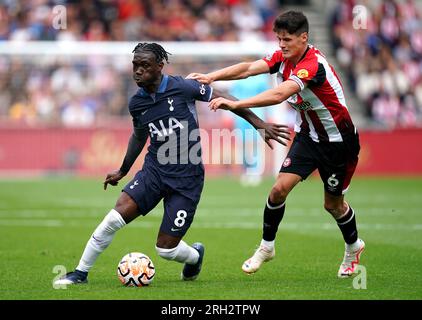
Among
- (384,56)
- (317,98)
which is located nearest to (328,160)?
(317,98)

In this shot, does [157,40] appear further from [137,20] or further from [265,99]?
[265,99]

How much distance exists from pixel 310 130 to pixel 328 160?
37 centimetres

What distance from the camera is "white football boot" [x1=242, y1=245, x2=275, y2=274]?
31.6 ft

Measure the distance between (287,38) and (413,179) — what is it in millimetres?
16211

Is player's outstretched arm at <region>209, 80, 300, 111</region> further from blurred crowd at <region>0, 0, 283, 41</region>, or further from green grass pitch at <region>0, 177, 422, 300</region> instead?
blurred crowd at <region>0, 0, 283, 41</region>

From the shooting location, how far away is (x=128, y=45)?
79.2 ft

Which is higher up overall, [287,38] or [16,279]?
[287,38]

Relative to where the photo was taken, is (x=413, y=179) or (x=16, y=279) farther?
(x=413, y=179)

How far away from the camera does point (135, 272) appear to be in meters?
8.86

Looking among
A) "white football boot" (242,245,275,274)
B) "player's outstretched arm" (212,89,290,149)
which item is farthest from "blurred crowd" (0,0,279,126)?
"player's outstretched arm" (212,89,290,149)

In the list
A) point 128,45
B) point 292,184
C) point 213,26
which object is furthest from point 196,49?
point 292,184

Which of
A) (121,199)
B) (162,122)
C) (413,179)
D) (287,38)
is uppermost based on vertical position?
(287,38)

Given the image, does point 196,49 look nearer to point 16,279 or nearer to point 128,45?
point 128,45
